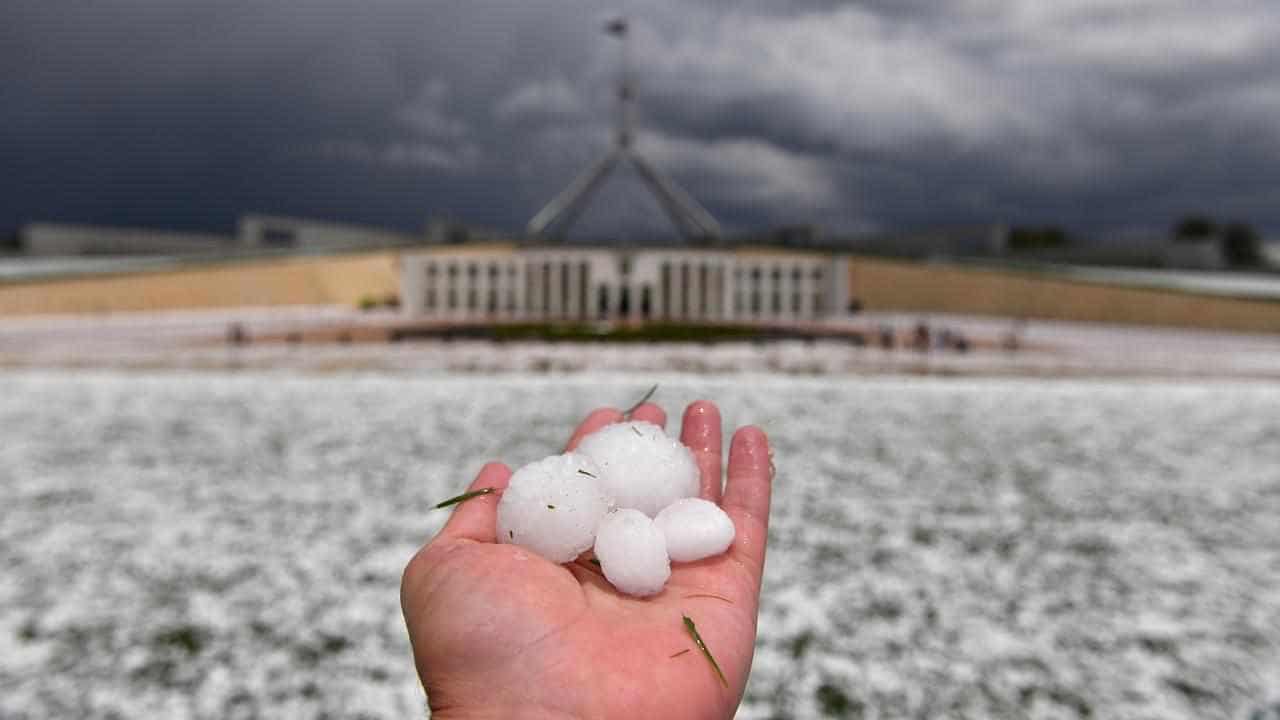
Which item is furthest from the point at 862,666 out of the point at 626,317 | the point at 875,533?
the point at 626,317

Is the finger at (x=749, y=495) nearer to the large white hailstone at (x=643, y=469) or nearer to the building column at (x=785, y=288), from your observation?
the large white hailstone at (x=643, y=469)

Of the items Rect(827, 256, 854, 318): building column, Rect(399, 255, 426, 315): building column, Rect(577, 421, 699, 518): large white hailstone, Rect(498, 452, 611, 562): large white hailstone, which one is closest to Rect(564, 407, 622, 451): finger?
Rect(577, 421, 699, 518): large white hailstone

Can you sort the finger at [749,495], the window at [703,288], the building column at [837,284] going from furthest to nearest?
1. the building column at [837,284]
2. the window at [703,288]
3. the finger at [749,495]

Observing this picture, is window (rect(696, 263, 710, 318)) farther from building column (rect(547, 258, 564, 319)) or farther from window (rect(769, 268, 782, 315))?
building column (rect(547, 258, 564, 319))

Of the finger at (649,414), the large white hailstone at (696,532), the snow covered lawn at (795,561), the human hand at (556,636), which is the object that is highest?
the finger at (649,414)

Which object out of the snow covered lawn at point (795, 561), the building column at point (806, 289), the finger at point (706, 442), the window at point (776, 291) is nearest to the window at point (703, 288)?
the window at point (776, 291)

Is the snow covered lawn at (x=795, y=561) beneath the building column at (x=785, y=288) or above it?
beneath
